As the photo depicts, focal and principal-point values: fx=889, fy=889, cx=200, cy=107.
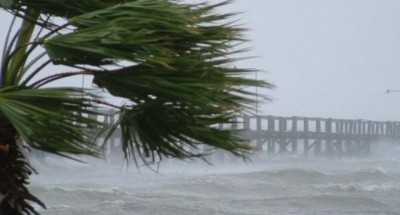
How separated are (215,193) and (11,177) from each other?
72.8ft

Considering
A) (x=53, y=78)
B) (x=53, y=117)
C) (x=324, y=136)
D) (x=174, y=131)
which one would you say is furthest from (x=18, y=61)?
(x=324, y=136)

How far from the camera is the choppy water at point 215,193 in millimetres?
20000

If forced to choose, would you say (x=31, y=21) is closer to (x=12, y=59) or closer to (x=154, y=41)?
(x=12, y=59)

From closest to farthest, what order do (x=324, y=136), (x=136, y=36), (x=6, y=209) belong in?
(x=136, y=36)
(x=6, y=209)
(x=324, y=136)

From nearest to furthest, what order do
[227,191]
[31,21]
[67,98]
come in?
[67,98] → [31,21] → [227,191]

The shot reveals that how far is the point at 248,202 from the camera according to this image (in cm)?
2266

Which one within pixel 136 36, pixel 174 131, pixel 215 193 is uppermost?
pixel 136 36

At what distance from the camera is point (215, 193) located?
26.1 m

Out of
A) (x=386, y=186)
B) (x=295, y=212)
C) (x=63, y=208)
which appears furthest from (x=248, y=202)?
(x=386, y=186)

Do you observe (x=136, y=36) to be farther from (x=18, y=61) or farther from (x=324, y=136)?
(x=324, y=136)

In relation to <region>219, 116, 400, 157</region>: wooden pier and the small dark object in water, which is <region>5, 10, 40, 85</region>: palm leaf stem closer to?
the small dark object in water

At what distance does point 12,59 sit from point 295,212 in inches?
613

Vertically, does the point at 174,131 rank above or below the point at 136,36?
below

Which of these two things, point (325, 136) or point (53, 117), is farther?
point (325, 136)
